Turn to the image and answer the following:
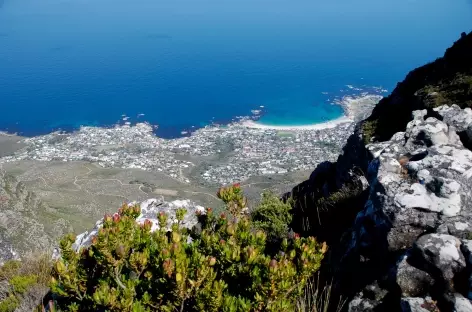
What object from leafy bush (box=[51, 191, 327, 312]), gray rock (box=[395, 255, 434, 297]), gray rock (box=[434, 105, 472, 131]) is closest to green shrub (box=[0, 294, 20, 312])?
leafy bush (box=[51, 191, 327, 312])

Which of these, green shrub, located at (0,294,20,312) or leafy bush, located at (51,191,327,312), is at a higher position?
leafy bush, located at (51,191,327,312)

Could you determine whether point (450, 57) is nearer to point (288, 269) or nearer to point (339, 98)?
point (288, 269)

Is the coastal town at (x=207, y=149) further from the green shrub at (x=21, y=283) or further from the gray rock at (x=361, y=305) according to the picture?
the gray rock at (x=361, y=305)

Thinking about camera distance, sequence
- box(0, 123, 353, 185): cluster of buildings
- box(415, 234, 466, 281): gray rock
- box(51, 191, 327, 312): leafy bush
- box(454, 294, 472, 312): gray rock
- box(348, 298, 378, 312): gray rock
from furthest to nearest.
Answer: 1. box(0, 123, 353, 185): cluster of buildings
2. box(348, 298, 378, 312): gray rock
3. box(415, 234, 466, 281): gray rock
4. box(454, 294, 472, 312): gray rock
5. box(51, 191, 327, 312): leafy bush

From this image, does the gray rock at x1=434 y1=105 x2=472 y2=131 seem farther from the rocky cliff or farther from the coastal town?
the coastal town

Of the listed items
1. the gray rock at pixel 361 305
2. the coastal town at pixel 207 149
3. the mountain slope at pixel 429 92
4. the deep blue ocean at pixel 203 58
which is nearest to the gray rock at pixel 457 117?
the mountain slope at pixel 429 92

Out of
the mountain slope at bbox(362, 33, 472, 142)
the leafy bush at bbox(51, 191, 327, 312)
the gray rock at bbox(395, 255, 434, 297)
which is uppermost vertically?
the mountain slope at bbox(362, 33, 472, 142)
